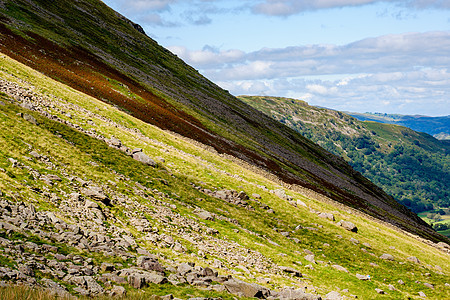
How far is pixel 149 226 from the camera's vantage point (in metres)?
26.5

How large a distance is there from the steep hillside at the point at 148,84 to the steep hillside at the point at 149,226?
63.3ft

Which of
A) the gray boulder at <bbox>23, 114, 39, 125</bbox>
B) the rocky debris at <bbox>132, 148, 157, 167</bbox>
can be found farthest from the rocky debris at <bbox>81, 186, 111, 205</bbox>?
the rocky debris at <bbox>132, 148, 157, 167</bbox>

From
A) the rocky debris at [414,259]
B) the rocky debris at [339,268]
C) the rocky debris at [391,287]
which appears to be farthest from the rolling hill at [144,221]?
the rocky debris at [339,268]

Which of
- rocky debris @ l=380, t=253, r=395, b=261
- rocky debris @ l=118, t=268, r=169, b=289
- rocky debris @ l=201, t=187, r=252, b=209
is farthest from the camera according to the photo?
rocky debris @ l=201, t=187, r=252, b=209

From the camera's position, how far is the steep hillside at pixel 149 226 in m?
18.6

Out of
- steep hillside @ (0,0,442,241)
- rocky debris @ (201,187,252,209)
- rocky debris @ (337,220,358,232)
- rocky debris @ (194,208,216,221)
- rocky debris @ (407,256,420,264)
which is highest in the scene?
steep hillside @ (0,0,442,241)

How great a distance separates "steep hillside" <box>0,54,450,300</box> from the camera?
18.6m

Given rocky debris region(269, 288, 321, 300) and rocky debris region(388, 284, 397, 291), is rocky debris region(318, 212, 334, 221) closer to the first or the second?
rocky debris region(388, 284, 397, 291)

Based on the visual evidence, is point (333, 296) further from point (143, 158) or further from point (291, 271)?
point (143, 158)

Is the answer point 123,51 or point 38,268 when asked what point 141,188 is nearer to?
point 38,268

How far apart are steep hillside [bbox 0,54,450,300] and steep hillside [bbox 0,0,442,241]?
19279mm

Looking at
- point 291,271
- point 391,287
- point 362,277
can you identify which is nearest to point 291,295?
point 291,271

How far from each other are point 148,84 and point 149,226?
85.1 metres

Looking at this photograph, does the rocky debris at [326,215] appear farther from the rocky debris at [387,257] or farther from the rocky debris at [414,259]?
the rocky debris at [414,259]
